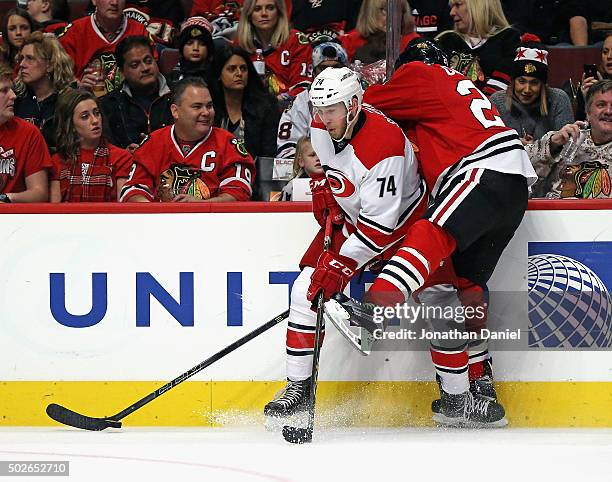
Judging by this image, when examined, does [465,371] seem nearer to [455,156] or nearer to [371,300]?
[371,300]

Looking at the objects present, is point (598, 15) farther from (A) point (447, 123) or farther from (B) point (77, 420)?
(B) point (77, 420)

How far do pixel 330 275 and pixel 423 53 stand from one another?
40.0 inches

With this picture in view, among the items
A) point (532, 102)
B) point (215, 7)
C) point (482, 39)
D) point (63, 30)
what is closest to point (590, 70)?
point (482, 39)

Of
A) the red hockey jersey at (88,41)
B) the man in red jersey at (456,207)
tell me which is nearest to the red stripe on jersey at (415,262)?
the man in red jersey at (456,207)

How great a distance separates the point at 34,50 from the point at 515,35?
2.31 metres

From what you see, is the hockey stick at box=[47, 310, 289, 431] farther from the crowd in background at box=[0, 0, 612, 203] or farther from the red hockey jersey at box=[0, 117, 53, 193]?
the red hockey jersey at box=[0, 117, 53, 193]

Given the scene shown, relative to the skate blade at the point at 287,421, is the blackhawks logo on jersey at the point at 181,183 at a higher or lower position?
higher

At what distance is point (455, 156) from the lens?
4.32 m

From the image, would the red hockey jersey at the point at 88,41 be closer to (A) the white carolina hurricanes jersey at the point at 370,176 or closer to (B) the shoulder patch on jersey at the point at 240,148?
(B) the shoulder patch on jersey at the point at 240,148

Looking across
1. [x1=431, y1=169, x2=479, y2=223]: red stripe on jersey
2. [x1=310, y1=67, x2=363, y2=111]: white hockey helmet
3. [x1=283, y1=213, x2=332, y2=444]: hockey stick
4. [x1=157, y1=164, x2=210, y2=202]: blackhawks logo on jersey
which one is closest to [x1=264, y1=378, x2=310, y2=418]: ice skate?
[x1=283, y1=213, x2=332, y2=444]: hockey stick

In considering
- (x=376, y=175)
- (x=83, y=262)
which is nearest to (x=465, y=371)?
(x=376, y=175)

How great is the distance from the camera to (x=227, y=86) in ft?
18.5

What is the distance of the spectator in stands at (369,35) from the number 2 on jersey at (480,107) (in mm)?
1431

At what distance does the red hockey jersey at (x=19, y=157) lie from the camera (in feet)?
16.2
